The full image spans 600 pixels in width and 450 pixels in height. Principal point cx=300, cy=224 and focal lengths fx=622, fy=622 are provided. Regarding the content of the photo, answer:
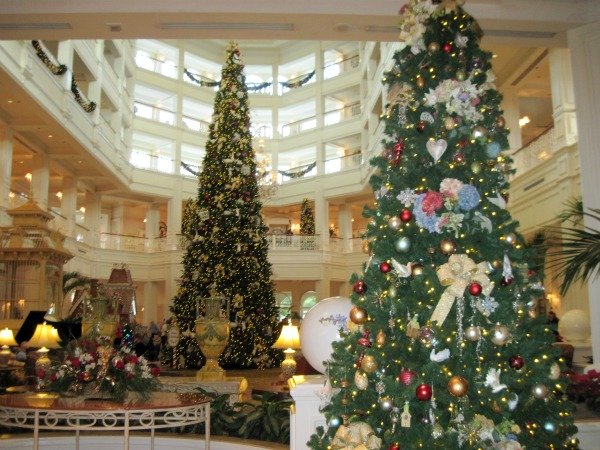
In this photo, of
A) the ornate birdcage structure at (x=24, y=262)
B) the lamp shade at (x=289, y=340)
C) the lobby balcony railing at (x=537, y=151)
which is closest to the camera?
the lamp shade at (x=289, y=340)

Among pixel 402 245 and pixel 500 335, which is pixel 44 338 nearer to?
pixel 402 245

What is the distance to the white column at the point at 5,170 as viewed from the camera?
14.3 metres

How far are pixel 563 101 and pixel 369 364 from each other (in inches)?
434

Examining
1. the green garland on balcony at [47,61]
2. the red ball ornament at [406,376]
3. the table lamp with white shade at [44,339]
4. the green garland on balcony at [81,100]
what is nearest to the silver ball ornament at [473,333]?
the red ball ornament at [406,376]

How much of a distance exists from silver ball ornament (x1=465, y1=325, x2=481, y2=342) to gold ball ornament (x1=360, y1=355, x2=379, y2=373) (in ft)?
1.51

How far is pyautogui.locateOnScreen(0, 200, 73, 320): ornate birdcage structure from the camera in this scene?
13078 millimetres

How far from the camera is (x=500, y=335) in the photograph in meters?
2.91

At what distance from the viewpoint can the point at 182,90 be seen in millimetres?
26938

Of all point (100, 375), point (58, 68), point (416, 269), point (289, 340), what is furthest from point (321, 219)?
point (416, 269)

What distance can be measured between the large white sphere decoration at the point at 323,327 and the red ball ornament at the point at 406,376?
2.37 feet

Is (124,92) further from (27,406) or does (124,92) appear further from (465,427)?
(465,427)

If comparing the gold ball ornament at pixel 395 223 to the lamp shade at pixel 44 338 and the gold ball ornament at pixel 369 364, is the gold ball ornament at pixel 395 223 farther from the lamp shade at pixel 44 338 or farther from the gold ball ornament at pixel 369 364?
the lamp shade at pixel 44 338

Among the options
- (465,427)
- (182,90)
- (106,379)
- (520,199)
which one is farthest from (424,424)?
(182,90)

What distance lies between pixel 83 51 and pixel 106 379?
16482mm
